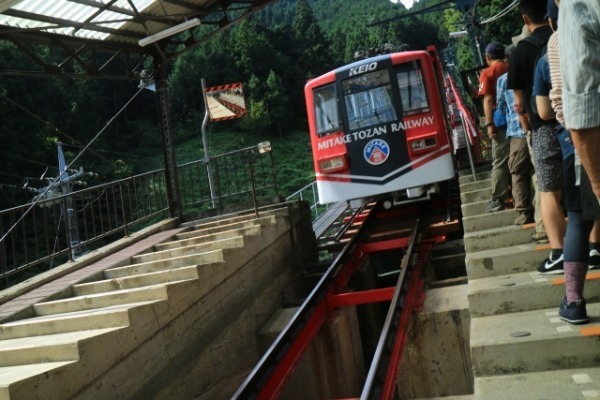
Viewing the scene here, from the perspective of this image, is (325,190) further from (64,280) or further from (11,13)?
(11,13)

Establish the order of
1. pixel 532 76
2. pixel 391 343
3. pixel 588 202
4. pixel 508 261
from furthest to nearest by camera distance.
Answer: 1. pixel 391 343
2. pixel 508 261
3. pixel 532 76
4. pixel 588 202

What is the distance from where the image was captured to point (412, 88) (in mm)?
8727

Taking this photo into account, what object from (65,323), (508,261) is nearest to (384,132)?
(508,261)

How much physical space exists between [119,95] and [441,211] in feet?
177

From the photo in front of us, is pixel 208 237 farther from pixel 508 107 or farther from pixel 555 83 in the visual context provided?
pixel 555 83

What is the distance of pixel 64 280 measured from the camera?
22.0 ft

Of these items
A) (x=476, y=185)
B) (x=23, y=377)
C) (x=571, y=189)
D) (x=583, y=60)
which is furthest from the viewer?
(x=476, y=185)

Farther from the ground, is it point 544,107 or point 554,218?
point 544,107

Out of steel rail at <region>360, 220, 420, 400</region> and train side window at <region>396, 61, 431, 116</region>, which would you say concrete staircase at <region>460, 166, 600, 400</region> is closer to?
steel rail at <region>360, 220, 420, 400</region>

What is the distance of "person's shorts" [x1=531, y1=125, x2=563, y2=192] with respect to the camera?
380 centimetres

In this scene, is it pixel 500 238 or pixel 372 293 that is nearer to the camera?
pixel 500 238

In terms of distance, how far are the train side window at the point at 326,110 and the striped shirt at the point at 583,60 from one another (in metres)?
6.98

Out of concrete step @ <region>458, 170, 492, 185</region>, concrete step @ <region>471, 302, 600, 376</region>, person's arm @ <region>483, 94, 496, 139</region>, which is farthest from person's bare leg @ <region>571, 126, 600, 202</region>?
concrete step @ <region>458, 170, 492, 185</region>

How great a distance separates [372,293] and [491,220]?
5.00 feet
